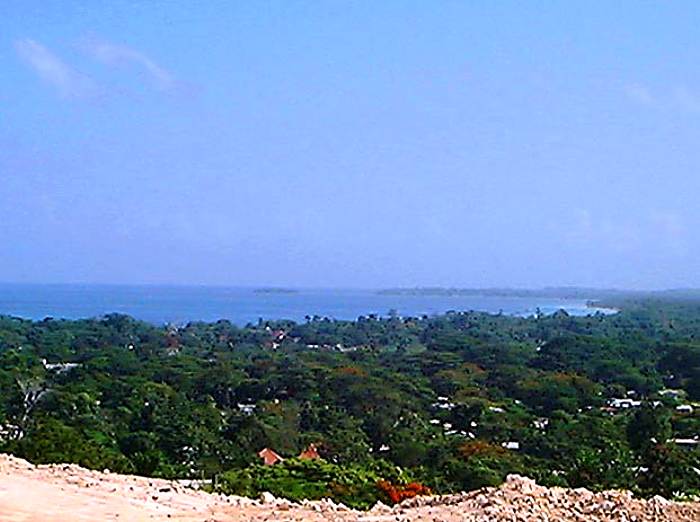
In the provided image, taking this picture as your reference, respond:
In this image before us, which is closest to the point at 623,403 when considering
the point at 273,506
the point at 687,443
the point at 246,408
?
the point at 687,443

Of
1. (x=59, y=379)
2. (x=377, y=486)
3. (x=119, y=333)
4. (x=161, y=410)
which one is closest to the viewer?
(x=377, y=486)

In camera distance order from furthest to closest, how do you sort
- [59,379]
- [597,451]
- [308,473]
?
1. [59,379]
2. [597,451]
3. [308,473]

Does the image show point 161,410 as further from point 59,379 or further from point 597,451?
point 597,451

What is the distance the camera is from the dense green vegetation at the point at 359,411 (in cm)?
2067

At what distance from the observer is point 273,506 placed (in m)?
9.64

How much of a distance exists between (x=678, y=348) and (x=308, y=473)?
137 feet

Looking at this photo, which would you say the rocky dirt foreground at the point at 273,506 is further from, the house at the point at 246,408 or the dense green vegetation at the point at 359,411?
the house at the point at 246,408

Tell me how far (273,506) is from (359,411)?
3111cm

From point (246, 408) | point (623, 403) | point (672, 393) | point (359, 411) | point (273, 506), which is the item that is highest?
point (273, 506)

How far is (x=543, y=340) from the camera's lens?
76.5m

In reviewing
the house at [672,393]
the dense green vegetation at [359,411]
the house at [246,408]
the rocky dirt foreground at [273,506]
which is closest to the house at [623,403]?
the dense green vegetation at [359,411]

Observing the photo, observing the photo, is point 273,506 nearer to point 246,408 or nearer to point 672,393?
point 246,408

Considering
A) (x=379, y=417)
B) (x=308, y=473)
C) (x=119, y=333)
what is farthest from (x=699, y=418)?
(x=119, y=333)

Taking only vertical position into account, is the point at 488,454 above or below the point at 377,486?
below
